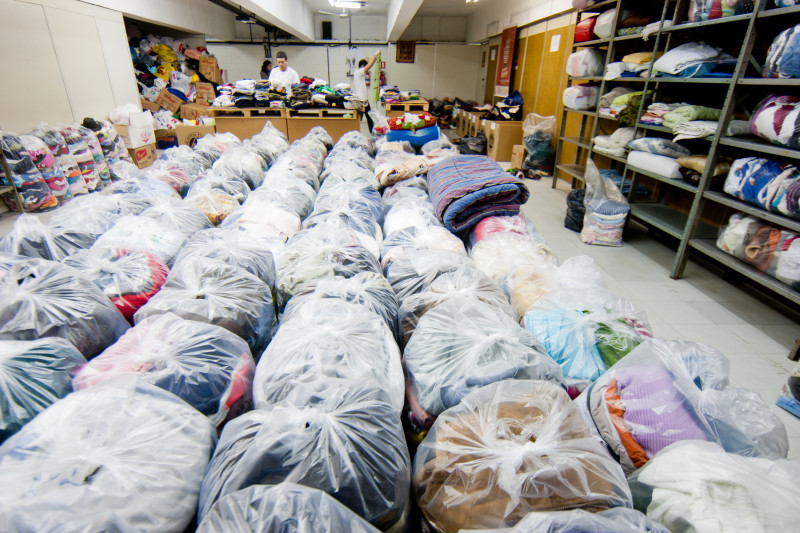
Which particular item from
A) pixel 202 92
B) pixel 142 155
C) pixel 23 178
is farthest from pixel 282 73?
pixel 23 178

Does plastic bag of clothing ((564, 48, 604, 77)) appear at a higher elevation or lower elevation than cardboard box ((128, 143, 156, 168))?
higher

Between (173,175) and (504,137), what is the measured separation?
17.9ft

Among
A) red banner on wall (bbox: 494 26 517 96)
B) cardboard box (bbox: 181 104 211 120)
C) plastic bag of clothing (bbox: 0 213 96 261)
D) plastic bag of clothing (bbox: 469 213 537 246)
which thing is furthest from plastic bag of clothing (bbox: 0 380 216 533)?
cardboard box (bbox: 181 104 211 120)

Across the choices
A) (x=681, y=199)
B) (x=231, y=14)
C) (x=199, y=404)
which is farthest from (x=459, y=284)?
(x=231, y=14)

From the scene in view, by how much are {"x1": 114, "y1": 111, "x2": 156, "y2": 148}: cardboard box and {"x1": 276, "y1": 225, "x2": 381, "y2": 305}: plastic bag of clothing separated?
5.79 meters

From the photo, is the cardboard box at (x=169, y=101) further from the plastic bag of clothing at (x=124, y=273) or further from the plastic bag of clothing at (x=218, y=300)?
the plastic bag of clothing at (x=218, y=300)

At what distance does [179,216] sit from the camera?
2215 mm

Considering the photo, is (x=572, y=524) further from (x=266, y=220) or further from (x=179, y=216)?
(x=179, y=216)

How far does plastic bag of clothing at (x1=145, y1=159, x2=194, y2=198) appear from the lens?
10.2 feet

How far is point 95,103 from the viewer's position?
19.1ft

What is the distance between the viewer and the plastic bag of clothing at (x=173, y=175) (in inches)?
122

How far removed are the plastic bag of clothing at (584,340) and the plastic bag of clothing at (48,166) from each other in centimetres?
531

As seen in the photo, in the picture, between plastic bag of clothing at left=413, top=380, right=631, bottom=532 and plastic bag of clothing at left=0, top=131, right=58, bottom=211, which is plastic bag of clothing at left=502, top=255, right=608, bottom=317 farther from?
plastic bag of clothing at left=0, top=131, right=58, bottom=211

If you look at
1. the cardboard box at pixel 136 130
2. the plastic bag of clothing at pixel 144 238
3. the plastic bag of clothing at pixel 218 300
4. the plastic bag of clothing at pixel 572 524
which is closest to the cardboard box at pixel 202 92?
the cardboard box at pixel 136 130
